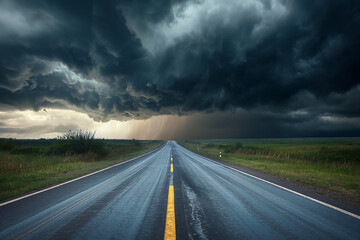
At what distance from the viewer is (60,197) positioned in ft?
Result: 17.3

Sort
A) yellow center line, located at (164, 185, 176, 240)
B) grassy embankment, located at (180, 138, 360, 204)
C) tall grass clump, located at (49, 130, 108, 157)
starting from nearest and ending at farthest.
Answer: yellow center line, located at (164, 185, 176, 240)
grassy embankment, located at (180, 138, 360, 204)
tall grass clump, located at (49, 130, 108, 157)

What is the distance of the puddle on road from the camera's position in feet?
9.73

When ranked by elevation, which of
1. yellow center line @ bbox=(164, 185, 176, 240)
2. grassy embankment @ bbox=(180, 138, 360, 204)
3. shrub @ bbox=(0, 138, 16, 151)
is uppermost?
shrub @ bbox=(0, 138, 16, 151)

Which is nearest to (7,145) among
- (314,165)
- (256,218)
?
(256,218)

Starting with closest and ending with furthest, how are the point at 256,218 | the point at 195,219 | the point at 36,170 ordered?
the point at 195,219
the point at 256,218
the point at 36,170

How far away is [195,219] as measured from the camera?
3.61 meters

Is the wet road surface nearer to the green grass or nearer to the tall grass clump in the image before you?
the green grass

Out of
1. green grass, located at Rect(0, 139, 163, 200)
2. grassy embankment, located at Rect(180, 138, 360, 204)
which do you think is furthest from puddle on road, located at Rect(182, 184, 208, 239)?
green grass, located at Rect(0, 139, 163, 200)

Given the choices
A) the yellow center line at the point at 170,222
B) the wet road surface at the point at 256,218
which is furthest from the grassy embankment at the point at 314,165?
the yellow center line at the point at 170,222

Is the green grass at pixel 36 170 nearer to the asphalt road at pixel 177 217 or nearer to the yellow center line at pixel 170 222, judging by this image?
the asphalt road at pixel 177 217

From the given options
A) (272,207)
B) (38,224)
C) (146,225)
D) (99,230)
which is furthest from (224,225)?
(38,224)

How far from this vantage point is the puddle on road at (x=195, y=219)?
2.96 m

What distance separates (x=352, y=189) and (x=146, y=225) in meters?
7.79

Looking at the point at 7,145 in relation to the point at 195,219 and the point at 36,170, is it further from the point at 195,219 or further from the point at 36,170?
the point at 195,219
